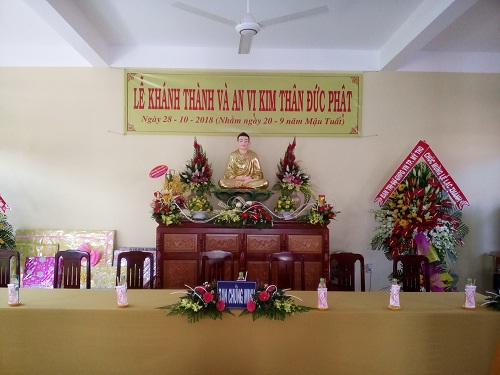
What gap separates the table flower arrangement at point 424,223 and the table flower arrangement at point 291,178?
3.50ft

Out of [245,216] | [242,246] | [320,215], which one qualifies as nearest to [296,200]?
[320,215]

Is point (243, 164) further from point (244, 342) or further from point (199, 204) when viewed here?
point (244, 342)

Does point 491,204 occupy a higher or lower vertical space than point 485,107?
lower

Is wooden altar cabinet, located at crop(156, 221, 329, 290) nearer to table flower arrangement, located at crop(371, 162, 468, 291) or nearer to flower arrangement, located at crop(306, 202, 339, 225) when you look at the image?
flower arrangement, located at crop(306, 202, 339, 225)

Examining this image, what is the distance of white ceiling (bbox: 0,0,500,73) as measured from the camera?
11.9ft

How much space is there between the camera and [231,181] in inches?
178

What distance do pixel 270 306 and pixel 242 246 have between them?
196 centimetres

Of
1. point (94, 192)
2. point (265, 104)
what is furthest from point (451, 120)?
point (94, 192)

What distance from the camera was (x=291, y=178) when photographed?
4645mm

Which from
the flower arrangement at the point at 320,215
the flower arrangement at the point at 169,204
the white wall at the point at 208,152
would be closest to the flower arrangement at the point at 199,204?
the flower arrangement at the point at 169,204

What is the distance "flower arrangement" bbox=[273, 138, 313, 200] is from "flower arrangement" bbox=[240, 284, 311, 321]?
7.96 ft

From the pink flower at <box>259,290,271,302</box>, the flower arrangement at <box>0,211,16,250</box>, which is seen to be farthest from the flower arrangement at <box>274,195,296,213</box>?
the flower arrangement at <box>0,211,16,250</box>

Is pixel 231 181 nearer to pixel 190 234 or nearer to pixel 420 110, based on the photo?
pixel 190 234

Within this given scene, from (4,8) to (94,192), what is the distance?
7.67ft
